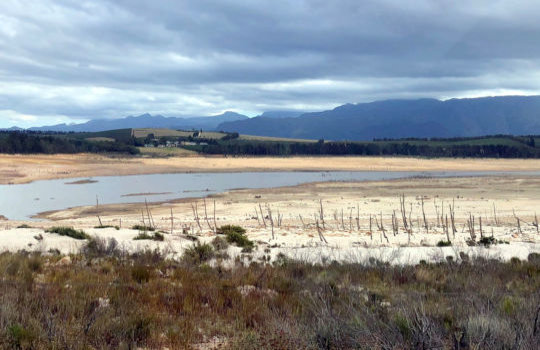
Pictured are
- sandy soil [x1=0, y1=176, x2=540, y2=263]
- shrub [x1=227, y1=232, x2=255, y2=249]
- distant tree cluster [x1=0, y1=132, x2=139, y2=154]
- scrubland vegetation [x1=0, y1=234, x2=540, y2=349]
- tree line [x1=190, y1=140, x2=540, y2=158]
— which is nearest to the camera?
scrubland vegetation [x1=0, y1=234, x2=540, y2=349]

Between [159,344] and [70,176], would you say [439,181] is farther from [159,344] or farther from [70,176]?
[159,344]

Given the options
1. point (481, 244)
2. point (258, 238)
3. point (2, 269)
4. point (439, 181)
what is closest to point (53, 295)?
point (2, 269)

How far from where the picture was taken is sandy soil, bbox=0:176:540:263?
15656 millimetres

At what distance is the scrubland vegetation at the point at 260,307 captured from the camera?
17.3 feet

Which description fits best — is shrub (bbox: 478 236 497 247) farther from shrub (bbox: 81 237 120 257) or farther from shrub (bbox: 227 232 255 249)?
shrub (bbox: 81 237 120 257)

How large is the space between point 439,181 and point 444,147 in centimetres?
7565

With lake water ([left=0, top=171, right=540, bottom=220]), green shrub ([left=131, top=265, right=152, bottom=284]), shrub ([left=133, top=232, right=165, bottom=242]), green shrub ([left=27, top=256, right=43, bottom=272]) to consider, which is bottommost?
lake water ([left=0, top=171, right=540, bottom=220])

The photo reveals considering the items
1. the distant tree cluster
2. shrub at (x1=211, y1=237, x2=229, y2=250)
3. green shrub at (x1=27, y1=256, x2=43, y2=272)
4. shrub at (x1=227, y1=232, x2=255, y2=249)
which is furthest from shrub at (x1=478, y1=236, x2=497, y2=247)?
the distant tree cluster

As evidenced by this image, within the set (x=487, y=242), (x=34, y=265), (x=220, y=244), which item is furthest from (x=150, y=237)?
(x=487, y=242)

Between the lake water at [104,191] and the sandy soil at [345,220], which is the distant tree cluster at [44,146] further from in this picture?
the sandy soil at [345,220]

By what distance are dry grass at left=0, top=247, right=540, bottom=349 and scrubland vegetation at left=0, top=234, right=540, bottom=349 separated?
2 cm

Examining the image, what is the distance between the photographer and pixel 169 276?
9.34 metres

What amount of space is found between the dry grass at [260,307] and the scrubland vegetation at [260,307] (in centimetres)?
2

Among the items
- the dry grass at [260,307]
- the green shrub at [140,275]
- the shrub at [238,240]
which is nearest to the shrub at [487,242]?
the dry grass at [260,307]
